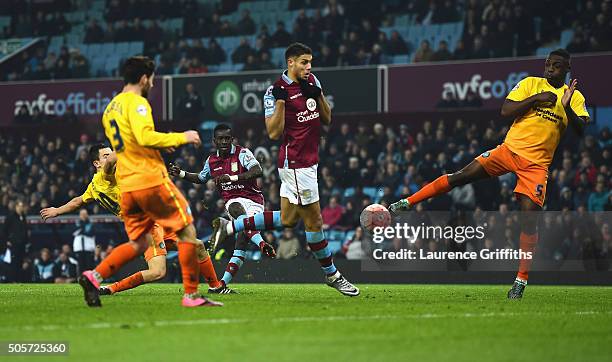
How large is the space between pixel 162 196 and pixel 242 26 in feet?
74.5

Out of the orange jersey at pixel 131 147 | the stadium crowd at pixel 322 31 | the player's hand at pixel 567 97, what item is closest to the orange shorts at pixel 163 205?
the orange jersey at pixel 131 147

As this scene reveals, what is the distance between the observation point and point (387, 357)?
22.0 feet

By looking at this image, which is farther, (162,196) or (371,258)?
(371,258)

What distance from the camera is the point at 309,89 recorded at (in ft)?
37.9

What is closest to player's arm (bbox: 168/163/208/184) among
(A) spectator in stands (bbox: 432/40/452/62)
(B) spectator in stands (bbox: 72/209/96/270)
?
(B) spectator in stands (bbox: 72/209/96/270)

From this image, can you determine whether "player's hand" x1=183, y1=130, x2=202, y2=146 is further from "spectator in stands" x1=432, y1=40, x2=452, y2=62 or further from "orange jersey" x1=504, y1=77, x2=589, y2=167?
"spectator in stands" x1=432, y1=40, x2=452, y2=62

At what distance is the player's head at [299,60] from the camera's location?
37.6 ft

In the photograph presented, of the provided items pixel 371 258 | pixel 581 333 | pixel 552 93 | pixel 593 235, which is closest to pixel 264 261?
pixel 371 258

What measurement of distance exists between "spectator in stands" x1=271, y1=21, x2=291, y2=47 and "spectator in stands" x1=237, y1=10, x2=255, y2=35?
74.4 inches

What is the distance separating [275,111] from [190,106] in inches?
668

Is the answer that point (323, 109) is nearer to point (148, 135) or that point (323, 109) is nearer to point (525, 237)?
point (148, 135)

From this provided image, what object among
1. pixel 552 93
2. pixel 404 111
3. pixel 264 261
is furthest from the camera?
pixel 404 111

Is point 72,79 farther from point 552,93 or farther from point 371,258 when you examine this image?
point 552,93

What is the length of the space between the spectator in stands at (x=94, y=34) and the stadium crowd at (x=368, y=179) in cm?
521
